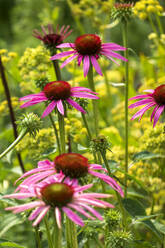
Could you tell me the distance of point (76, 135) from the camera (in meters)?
1.22

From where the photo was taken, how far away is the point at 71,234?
2.53 feet

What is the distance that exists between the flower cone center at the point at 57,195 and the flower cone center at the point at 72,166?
0.19 ft

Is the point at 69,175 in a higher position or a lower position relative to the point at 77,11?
lower

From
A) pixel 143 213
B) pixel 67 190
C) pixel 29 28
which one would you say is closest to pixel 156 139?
pixel 143 213

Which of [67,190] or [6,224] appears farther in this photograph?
[6,224]

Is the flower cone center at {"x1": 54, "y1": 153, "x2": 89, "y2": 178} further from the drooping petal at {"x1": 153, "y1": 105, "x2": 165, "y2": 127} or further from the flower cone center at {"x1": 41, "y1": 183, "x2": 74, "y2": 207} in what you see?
the drooping petal at {"x1": 153, "y1": 105, "x2": 165, "y2": 127}

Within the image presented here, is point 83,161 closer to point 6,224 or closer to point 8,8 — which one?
point 6,224

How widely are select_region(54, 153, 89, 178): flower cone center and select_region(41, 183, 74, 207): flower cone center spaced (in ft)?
0.19

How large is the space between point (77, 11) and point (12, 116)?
65 cm

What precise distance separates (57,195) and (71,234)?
8.8 inches

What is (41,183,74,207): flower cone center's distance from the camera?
58cm

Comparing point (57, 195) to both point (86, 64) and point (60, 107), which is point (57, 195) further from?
point (86, 64)

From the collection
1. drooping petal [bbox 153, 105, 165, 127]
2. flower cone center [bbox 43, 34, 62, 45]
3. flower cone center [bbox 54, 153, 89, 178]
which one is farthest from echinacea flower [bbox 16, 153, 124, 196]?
flower cone center [bbox 43, 34, 62, 45]

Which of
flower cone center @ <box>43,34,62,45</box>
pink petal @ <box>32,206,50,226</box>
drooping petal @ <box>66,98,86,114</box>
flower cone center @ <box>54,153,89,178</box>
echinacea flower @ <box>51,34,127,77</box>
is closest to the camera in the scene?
pink petal @ <box>32,206,50,226</box>
